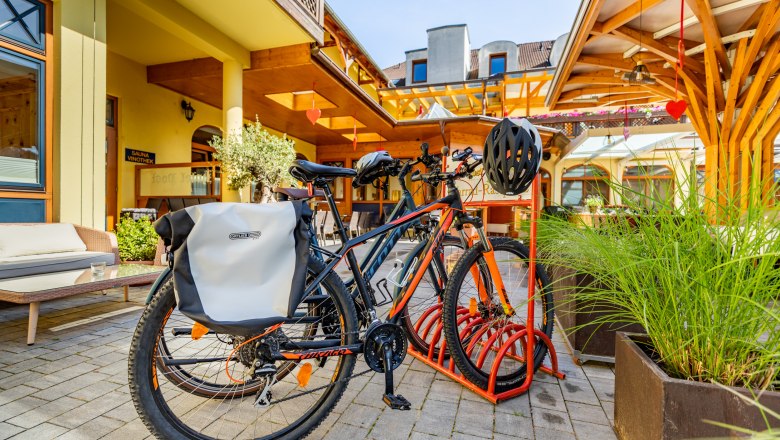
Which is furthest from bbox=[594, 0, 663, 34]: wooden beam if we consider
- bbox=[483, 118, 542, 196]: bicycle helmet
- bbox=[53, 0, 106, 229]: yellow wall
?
bbox=[53, 0, 106, 229]: yellow wall

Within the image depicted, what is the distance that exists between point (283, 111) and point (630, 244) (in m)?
7.88

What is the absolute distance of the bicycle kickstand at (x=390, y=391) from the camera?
1562 mm

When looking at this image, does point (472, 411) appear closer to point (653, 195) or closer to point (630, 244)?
point (630, 244)

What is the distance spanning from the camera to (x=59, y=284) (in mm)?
2574

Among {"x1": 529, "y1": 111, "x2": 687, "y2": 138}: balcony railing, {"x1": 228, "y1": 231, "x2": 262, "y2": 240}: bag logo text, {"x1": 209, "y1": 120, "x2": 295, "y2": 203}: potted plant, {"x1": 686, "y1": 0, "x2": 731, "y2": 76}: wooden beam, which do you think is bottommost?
{"x1": 228, "y1": 231, "x2": 262, "y2": 240}: bag logo text

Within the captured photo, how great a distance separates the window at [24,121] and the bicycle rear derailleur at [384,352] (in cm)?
405

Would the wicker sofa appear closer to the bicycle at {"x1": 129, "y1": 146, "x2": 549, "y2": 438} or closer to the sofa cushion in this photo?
the sofa cushion

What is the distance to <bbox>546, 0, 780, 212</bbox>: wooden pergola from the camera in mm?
4508

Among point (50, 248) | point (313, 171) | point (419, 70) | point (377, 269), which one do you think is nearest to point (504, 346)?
point (377, 269)

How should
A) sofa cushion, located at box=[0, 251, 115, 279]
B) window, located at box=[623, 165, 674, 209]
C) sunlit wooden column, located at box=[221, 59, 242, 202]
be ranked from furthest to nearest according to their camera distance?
sunlit wooden column, located at box=[221, 59, 242, 202], sofa cushion, located at box=[0, 251, 115, 279], window, located at box=[623, 165, 674, 209]

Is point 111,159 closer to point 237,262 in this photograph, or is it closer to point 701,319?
point 237,262

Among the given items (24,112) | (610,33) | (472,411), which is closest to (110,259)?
(24,112)

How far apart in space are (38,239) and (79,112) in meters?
1.40

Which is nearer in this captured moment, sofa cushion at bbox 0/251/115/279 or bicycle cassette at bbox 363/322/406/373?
bicycle cassette at bbox 363/322/406/373
